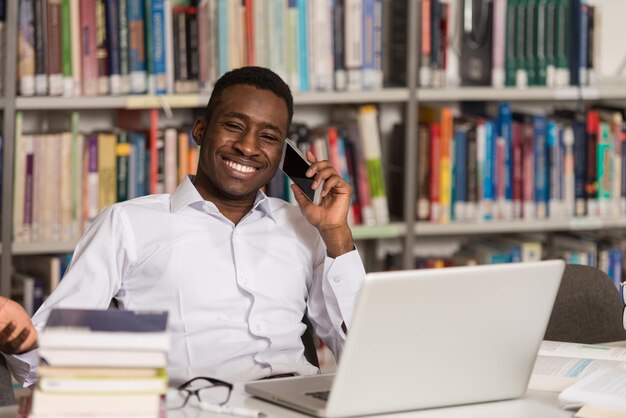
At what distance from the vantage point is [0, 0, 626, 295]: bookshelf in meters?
3.18

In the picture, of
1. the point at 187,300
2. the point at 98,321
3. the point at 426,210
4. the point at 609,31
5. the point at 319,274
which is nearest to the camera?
the point at 98,321

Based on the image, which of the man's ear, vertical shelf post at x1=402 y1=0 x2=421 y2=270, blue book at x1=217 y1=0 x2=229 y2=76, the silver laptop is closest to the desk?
the silver laptop

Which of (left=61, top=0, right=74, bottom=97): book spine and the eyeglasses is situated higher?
(left=61, top=0, right=74, bottom=97): book spine

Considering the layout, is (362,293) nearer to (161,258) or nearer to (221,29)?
(161,258)

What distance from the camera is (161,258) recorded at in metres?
2.21

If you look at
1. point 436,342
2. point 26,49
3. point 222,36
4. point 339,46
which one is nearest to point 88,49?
point 26,49

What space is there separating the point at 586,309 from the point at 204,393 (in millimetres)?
1171

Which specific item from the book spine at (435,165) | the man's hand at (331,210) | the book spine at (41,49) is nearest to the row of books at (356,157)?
the book spine at (435,165)

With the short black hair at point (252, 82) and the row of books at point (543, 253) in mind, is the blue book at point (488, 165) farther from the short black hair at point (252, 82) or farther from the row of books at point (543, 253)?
the short black hair at point (252, 82)

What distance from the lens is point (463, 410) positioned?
67.2 inches

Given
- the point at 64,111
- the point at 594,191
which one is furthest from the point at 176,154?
the point at 594,191

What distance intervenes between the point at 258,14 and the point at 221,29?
12 cm

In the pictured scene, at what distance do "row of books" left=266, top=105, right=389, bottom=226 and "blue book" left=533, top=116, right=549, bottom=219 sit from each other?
20.8 inches

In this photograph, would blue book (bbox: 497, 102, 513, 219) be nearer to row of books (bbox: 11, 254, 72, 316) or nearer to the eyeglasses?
row of books (bbox: 11, 254, 72, 316)
